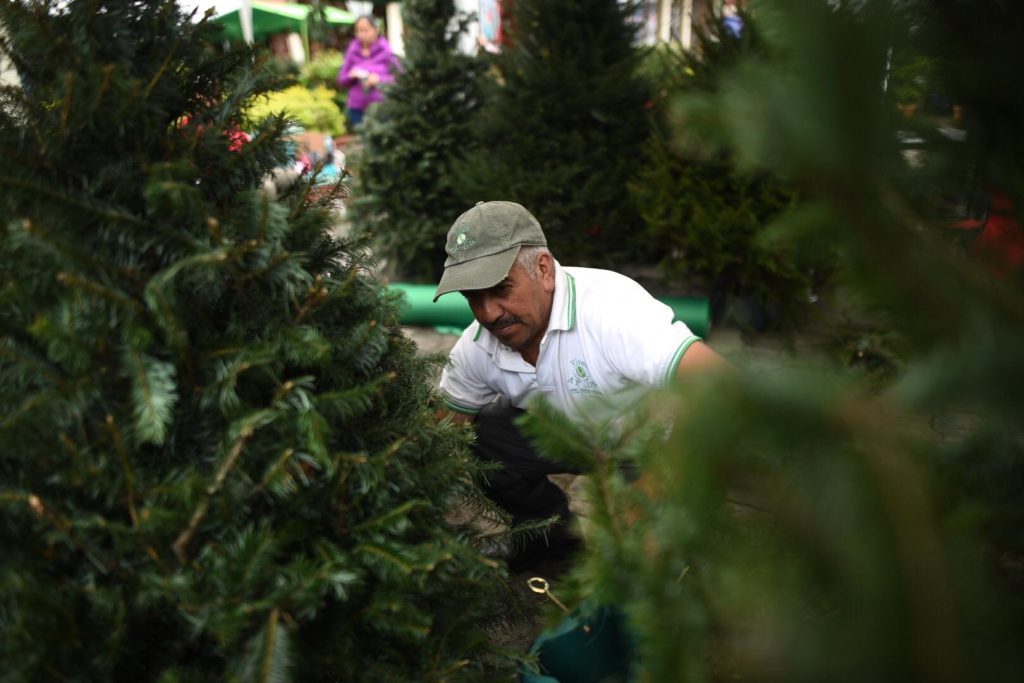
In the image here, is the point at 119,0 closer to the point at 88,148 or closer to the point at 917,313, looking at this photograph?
the point at 88,148

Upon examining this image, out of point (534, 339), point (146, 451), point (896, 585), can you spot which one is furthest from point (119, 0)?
point (534, 339)

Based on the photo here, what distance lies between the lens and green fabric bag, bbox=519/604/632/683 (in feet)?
6.33

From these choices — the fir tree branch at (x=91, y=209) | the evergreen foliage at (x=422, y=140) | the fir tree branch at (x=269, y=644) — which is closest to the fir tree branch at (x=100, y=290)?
the fir tree branch at (x=91, y=209)

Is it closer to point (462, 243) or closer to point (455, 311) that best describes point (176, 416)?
point (462, 243)

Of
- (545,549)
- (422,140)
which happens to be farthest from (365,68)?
(545,549)

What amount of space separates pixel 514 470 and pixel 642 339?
0.74 meters

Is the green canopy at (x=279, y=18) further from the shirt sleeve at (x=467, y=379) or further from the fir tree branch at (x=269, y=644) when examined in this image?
the fir tree branch at (x=269, y=644)

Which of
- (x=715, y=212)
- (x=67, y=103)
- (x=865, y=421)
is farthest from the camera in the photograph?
(x=715, y=212)

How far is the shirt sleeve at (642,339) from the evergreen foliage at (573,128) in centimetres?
291

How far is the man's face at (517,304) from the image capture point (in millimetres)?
2582

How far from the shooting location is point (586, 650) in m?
1.96

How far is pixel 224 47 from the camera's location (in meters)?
1.60

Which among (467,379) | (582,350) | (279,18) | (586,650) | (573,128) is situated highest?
(279,18)

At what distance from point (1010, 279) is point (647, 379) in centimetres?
173
